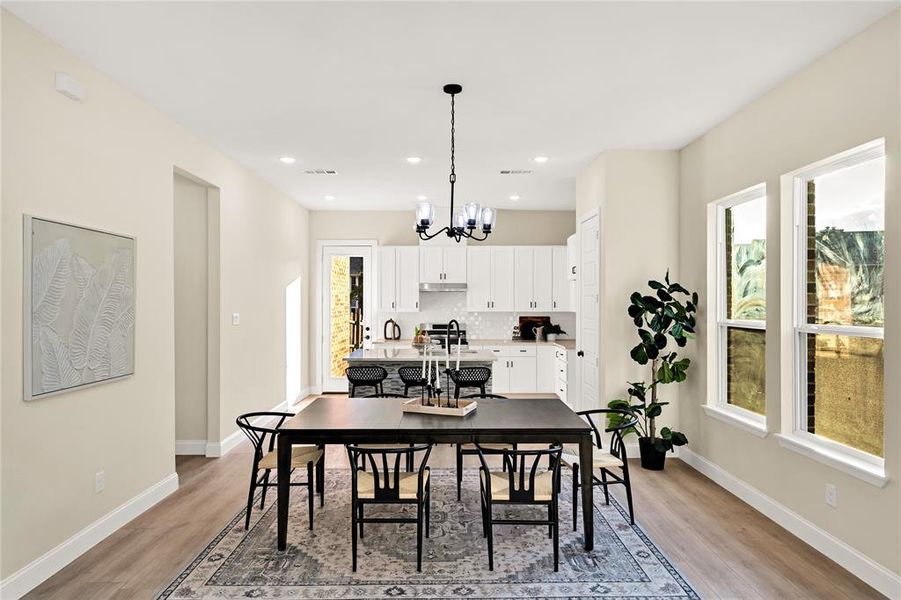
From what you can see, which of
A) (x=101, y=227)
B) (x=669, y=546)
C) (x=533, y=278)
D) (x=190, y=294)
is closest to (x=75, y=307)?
(x=101, y=227)

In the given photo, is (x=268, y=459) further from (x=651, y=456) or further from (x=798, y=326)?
(x=798, y=326)

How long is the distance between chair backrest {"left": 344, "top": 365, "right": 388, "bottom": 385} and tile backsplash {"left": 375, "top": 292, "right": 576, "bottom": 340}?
118 inches

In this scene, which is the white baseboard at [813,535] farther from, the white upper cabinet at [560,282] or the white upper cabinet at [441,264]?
the white upper cabinet at [441,264]

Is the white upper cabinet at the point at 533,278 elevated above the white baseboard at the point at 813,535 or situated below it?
above

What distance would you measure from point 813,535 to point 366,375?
371 cm

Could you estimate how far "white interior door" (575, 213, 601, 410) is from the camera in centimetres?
528

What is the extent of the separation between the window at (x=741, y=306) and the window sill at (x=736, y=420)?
0.01 metres

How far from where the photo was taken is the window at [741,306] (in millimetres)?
4031

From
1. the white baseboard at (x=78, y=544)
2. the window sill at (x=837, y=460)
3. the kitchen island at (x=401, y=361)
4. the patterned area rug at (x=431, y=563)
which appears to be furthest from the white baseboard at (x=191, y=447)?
the window sill at (x=837, y=460)

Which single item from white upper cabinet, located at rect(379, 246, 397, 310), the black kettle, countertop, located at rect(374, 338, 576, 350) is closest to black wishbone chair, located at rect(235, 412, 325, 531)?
countertop, located at rect(374, 338, 576, 350)

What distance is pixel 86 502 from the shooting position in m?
3.23

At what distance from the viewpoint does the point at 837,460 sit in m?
3.03

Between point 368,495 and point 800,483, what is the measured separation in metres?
2.53

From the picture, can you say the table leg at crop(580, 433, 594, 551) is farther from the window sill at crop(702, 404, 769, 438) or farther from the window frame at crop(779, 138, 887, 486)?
the window sill at crop(702, 404, 769, 438)
